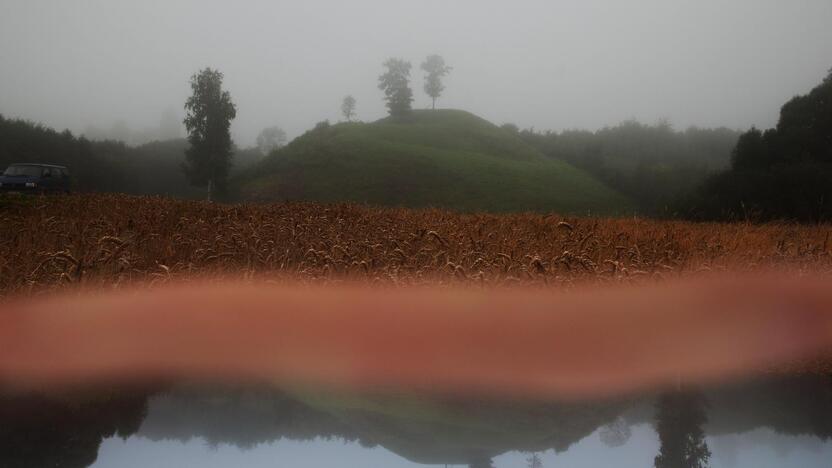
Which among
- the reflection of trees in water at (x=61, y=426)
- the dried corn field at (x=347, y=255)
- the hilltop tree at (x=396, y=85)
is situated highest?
the hilltop tree at (x=396, y=85)

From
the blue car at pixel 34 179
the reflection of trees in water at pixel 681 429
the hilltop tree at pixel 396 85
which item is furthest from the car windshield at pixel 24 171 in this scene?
the hilltop tree at pixel 396 85

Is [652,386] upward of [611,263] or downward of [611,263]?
downward

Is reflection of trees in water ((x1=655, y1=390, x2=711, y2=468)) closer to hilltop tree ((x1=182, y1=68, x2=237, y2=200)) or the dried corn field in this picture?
the dried corn field

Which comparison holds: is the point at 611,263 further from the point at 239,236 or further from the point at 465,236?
the point at 239,236

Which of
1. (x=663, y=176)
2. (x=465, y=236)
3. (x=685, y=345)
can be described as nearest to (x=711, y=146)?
(x=663, y=176)

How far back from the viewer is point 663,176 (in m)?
55.9

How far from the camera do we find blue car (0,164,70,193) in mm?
27281

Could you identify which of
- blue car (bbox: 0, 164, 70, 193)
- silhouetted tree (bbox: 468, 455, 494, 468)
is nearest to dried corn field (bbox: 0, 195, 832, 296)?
silhouetted tree (bbox: 468, 455, 494, 468)

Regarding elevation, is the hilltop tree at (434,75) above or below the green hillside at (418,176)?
above

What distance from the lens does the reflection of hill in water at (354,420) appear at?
7.66ft

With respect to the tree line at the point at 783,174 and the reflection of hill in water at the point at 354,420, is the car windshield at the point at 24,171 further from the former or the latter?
the tree line at the point at 783,174

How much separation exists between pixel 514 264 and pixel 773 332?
2.71 m

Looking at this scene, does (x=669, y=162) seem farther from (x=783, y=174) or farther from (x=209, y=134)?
(x=209, y=134)

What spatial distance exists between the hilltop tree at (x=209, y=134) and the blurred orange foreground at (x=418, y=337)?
51505mm
